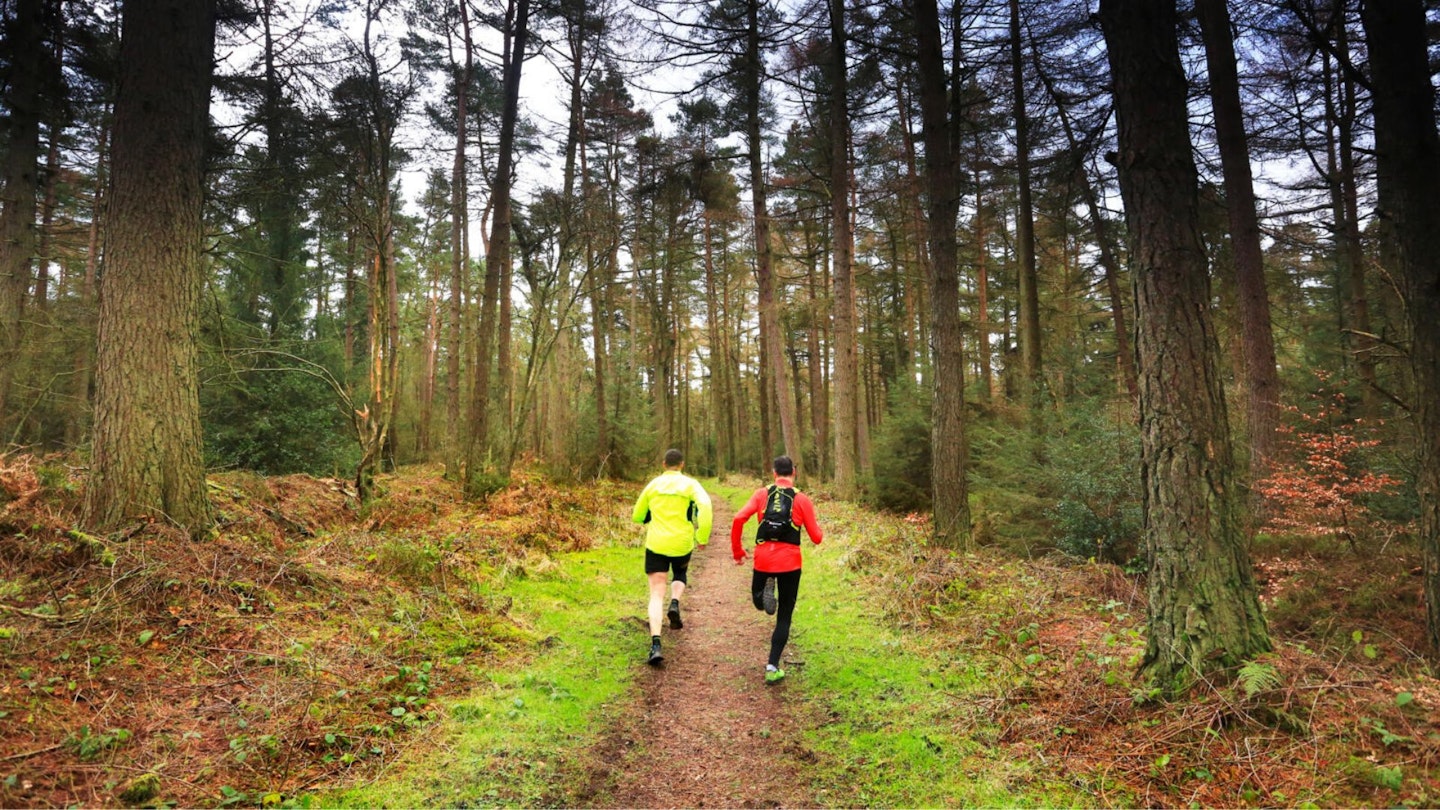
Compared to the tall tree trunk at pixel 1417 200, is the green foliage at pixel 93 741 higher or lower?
lower

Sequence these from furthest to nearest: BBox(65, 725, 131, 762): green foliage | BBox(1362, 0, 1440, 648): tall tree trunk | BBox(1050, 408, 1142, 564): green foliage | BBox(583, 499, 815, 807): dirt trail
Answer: BBox(1050, 408, 1142, 564): green foliage < BBox(1362, 0, 1440, 648): tall tree trunk < BBox(583, 499, 815, 807): dirt trail < BBox(65, 725, 131, 762): green foliage

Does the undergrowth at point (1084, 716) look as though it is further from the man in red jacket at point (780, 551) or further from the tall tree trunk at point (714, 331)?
the tall tree trunk at point (714, 331)

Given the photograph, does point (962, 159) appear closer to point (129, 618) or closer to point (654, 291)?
point (654, 291)

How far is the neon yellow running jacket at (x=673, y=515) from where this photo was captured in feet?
20.3

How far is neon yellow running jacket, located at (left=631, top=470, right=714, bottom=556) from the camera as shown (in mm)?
6188

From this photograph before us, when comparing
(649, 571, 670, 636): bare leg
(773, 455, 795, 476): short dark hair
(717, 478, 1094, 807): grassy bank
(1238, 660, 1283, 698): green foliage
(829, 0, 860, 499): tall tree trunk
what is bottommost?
(717, 478, 1094, 807): grassy bank

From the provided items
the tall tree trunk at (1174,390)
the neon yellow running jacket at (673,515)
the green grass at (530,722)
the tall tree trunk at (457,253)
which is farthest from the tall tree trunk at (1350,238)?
the tall tree trunk at (457,253)

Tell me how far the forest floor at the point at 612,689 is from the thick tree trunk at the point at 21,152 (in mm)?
5915

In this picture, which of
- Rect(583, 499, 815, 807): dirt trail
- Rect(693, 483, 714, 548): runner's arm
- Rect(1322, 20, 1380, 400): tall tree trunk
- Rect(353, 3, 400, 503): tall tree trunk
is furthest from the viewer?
Rect(1322, 20, 1380, 400): tall tree trunk

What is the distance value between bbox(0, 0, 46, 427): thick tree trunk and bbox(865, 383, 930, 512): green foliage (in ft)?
51.7

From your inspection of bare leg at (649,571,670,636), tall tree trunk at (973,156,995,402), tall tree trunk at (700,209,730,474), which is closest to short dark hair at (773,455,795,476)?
bare leg at (649,571,670,636)

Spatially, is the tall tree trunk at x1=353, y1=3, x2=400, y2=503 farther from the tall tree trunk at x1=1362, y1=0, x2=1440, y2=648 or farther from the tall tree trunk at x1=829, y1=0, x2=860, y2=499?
the tall tree trunk at x1=1362, y1=0, x2=1440, y2=648

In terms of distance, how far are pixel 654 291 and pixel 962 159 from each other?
11.3 meters

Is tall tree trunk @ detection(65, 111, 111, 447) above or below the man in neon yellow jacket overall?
above
